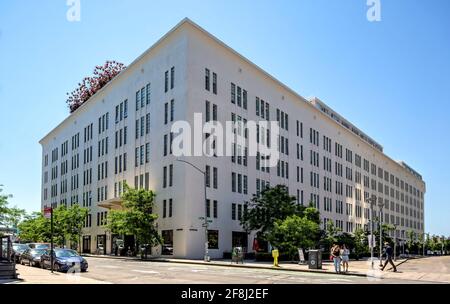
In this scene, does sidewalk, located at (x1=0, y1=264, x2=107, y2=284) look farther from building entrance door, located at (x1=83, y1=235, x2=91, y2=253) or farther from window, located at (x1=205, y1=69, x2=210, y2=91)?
building entrance door, located at (x1=83, y1=235, x2=91, y2=253)

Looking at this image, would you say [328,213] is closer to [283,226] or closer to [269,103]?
[269,103]

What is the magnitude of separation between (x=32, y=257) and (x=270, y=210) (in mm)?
25153

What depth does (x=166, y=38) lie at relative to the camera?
186 ft

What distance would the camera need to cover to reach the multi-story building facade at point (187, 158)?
53.2m

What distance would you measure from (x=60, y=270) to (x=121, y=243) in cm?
3188

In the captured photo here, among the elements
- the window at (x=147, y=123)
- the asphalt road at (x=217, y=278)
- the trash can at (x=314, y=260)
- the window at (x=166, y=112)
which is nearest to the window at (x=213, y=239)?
the window at (x=166, y=112)

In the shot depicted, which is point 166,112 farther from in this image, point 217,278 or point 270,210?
point 217,278

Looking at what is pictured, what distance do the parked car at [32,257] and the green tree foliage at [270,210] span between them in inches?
900

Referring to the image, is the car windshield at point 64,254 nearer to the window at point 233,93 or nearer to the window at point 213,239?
the window at point 213,239

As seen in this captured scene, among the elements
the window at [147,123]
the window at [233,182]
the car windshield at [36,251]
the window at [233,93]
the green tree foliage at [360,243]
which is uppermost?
the window at [233,93]

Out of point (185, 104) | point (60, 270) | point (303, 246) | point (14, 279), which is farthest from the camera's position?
point (185, 104)

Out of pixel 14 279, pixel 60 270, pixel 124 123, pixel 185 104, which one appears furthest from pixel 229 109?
pixel 14 279

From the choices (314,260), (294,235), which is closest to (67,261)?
(314,260)

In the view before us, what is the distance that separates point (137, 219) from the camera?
51062 millimetres
